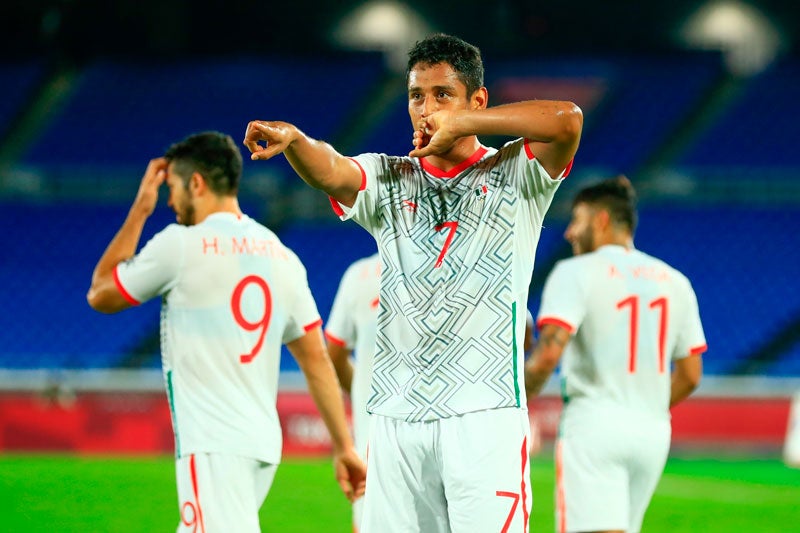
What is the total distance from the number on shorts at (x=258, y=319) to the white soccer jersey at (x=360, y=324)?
1238 mm

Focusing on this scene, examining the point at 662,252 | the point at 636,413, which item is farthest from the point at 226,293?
the point at 662,252

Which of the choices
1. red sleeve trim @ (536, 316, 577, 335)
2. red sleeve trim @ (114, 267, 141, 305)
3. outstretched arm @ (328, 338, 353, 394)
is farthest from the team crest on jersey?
outstretched arm @ (328, 338, 353, 394)

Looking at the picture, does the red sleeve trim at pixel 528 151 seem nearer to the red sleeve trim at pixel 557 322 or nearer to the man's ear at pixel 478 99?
the man's ear at pixel 478 99

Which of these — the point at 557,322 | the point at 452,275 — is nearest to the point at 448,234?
the point at 452,275

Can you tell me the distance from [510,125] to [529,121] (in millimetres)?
63

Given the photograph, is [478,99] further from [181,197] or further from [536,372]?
[536,372]

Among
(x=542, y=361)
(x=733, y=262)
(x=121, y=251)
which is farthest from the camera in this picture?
(x=733, y=262)

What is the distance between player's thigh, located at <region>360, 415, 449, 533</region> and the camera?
145 inches

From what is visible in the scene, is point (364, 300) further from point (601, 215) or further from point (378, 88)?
point (378, 88)

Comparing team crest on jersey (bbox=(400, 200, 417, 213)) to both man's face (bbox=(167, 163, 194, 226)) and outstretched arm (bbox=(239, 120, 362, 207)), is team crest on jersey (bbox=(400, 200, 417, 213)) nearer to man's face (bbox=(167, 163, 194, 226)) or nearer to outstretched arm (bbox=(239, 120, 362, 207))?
outstretched arm (bbox=(239, 120, 362, 207))

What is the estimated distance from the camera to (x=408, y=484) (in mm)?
3721

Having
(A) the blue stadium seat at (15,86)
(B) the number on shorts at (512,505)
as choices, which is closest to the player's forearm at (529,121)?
(B) the number on shorts at (512,505)

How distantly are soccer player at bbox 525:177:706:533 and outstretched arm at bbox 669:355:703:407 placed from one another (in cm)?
18

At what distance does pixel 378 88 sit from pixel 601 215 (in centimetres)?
1751
